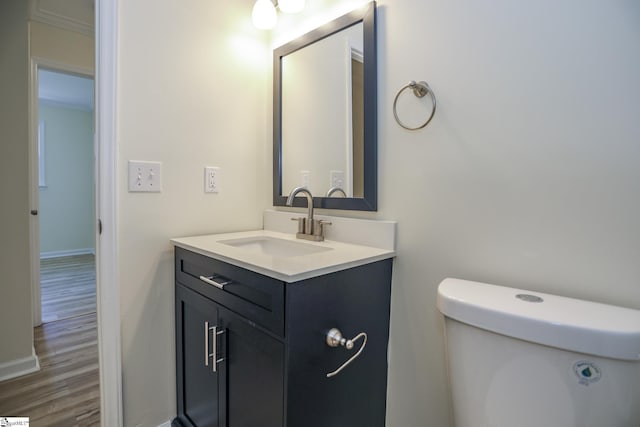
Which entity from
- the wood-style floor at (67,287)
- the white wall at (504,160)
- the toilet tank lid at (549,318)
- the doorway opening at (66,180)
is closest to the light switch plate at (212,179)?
the white wall at (504,160)

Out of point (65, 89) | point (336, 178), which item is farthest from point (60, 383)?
point (65, 89)

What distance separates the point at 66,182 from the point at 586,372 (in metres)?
5.90

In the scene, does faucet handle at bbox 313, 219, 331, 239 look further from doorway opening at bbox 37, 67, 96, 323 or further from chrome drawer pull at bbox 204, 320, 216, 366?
doorway opening at bbox 37, 67, 96, 323

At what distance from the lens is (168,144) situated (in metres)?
1.34

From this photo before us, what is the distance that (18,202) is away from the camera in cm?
182

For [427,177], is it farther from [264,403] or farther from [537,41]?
[264,403]

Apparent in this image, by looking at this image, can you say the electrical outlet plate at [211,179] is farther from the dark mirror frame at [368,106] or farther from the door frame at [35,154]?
the door frame at [35,154]

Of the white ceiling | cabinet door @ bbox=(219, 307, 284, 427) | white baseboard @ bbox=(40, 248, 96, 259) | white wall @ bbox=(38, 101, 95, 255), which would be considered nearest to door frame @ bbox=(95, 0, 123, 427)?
cabinet door @ bbox=(219, 307, 284, 427)

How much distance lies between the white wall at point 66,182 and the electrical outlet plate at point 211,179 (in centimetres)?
398

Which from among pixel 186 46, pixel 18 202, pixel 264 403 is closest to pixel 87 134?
pixel 18 202

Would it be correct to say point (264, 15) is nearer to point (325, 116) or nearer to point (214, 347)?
point (325, 116)

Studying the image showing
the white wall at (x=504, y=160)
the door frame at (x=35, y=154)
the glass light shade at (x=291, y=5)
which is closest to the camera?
the white wall at (x=504, y=160)

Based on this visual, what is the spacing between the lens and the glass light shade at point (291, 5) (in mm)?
1393

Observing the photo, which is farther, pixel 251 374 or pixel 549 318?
pixel 251 374
